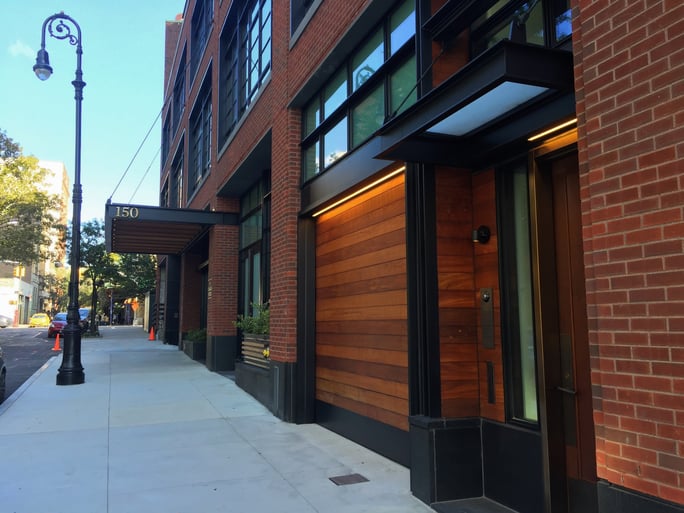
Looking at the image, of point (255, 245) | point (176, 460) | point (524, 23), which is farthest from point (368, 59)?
point (255, 245)

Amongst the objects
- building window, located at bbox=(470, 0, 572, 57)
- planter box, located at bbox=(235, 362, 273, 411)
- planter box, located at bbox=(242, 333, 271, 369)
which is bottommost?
planter box, located at bbox=(235, 362, 273, 411)

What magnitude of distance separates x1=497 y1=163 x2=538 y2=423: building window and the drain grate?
175 centimetres

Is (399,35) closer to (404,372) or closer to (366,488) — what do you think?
(404,372)

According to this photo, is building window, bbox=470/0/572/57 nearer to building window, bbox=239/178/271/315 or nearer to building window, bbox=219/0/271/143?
building window, bbox=219/0/271/143

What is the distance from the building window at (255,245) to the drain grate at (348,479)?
21.3 ft

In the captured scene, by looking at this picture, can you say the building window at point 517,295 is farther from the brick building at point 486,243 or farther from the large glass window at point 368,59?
the large glass window at point 368,59

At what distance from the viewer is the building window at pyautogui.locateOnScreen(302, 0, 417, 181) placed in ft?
19.6

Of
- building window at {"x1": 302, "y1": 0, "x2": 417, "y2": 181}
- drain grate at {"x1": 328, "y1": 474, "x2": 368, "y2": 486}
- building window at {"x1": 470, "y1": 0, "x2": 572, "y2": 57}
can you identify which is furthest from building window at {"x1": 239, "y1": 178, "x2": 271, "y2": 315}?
building window at {"x1": 470, "y1": 0, "x2": 572, "y2": 57}

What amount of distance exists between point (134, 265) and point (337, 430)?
35.6m

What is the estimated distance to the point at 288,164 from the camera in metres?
8.77

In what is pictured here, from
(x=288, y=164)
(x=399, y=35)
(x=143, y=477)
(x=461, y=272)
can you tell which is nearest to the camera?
(x=461, y=272)

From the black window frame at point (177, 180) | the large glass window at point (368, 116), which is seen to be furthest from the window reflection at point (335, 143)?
the black window frame at point (177, 180)

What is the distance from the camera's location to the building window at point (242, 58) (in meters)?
11.5


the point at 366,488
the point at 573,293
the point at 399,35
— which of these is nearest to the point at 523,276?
the point at 573,293
